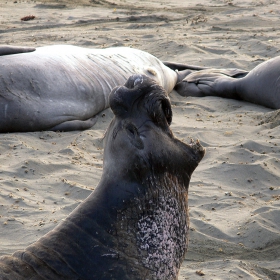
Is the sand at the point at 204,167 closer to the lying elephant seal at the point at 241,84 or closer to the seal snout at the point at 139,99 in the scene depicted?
the lying elephant seal at the point at 241,84

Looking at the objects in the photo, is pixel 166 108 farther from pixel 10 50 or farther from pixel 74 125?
pixel 10 50

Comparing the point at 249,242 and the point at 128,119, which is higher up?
the point at 128,119

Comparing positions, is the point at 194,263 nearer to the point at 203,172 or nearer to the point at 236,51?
the point at 203,172

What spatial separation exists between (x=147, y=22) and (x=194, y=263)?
817 centimetres

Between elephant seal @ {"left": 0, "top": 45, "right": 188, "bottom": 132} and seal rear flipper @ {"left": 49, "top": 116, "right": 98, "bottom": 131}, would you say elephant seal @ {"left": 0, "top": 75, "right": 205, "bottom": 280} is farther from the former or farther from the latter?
seal rear flipper @ {"left": 49, "top": 116, "right": 98, "bottom": 131}

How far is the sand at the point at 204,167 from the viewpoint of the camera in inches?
136

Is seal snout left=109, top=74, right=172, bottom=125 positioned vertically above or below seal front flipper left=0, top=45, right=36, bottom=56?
above

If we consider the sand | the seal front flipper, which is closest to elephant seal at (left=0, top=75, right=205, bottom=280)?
the sand

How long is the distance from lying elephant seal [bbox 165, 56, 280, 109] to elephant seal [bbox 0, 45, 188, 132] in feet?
2.84

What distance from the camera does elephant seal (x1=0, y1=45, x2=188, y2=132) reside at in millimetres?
5523

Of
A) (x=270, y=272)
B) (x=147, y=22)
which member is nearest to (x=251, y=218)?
(x=270, y=272)

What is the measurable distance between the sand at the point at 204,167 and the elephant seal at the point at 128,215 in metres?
0.85

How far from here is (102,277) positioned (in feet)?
7.25

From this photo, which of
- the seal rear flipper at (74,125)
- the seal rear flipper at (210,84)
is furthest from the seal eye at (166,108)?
the seal rear flipper at (210,84)
